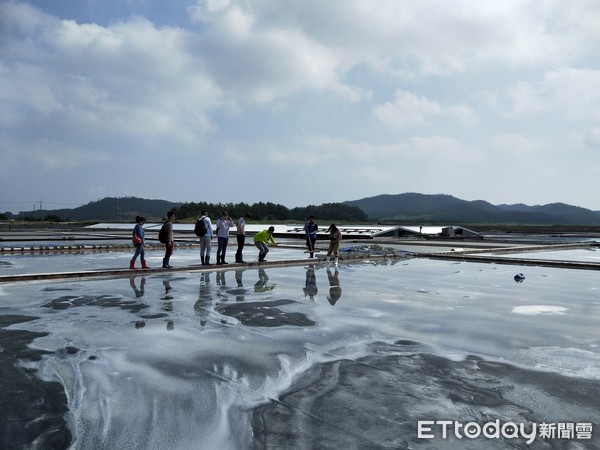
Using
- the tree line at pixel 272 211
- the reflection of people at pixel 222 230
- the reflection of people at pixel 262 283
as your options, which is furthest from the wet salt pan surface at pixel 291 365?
the tree line at pixel 272 211

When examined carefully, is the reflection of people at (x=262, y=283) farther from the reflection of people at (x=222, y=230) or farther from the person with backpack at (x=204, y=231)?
the person with backpack at (x=204, y=231)

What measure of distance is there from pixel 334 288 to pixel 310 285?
0.82 metres

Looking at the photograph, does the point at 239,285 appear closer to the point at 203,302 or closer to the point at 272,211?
the point at 203,302

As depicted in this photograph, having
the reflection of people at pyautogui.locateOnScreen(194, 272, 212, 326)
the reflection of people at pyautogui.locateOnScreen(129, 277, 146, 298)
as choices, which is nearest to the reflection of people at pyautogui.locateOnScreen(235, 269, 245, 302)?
the reflection of people at pyautogui.locateOnScreen(194, 272, 212, 326)

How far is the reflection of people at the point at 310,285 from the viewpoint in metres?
11.9

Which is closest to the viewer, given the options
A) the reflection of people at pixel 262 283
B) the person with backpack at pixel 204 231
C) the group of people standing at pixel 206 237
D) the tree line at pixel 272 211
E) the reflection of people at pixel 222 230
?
the reflection of people at pixel 262 283

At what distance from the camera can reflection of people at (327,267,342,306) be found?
11.1 m

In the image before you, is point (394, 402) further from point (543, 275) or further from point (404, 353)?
point (543, 275)

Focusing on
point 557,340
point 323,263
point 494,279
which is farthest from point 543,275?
point 557,340

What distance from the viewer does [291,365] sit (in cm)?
626

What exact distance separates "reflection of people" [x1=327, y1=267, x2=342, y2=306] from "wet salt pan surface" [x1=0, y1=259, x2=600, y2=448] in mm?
120

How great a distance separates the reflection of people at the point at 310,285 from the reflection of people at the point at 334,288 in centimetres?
39

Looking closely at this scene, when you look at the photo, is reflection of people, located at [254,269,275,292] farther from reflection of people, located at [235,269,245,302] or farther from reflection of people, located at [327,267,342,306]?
reflection of people, located at [327,267,342,306]

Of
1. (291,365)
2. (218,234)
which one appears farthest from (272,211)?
(291,365)
